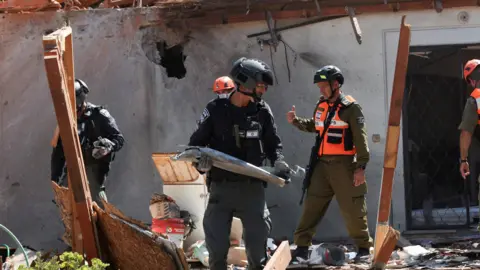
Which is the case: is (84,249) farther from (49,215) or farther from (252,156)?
(49,215)

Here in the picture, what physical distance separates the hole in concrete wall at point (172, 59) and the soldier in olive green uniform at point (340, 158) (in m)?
2.34

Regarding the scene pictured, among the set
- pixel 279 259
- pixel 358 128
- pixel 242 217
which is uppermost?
pixel 358 128

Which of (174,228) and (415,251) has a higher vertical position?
(174,228)

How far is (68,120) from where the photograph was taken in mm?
5371

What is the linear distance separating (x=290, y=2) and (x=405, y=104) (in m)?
1.85

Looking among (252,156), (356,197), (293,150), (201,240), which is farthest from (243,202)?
(293,150)

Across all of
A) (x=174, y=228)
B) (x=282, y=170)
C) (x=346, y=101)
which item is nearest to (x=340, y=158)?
(x=346, y=101)

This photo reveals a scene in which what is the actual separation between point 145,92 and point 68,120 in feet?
12.1

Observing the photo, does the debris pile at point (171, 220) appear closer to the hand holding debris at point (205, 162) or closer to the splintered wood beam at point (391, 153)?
the splintered wood beam at point (391, 153)

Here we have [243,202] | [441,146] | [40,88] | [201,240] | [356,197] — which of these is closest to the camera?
[243,202]

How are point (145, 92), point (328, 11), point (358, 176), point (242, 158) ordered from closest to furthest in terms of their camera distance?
point (242, 158), point (358, 176), point (328, 11), point (145, 92)

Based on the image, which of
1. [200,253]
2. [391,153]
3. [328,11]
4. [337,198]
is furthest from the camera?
[328,11]

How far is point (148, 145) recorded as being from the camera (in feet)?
29.7

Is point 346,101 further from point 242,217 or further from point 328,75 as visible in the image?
point 242,217
